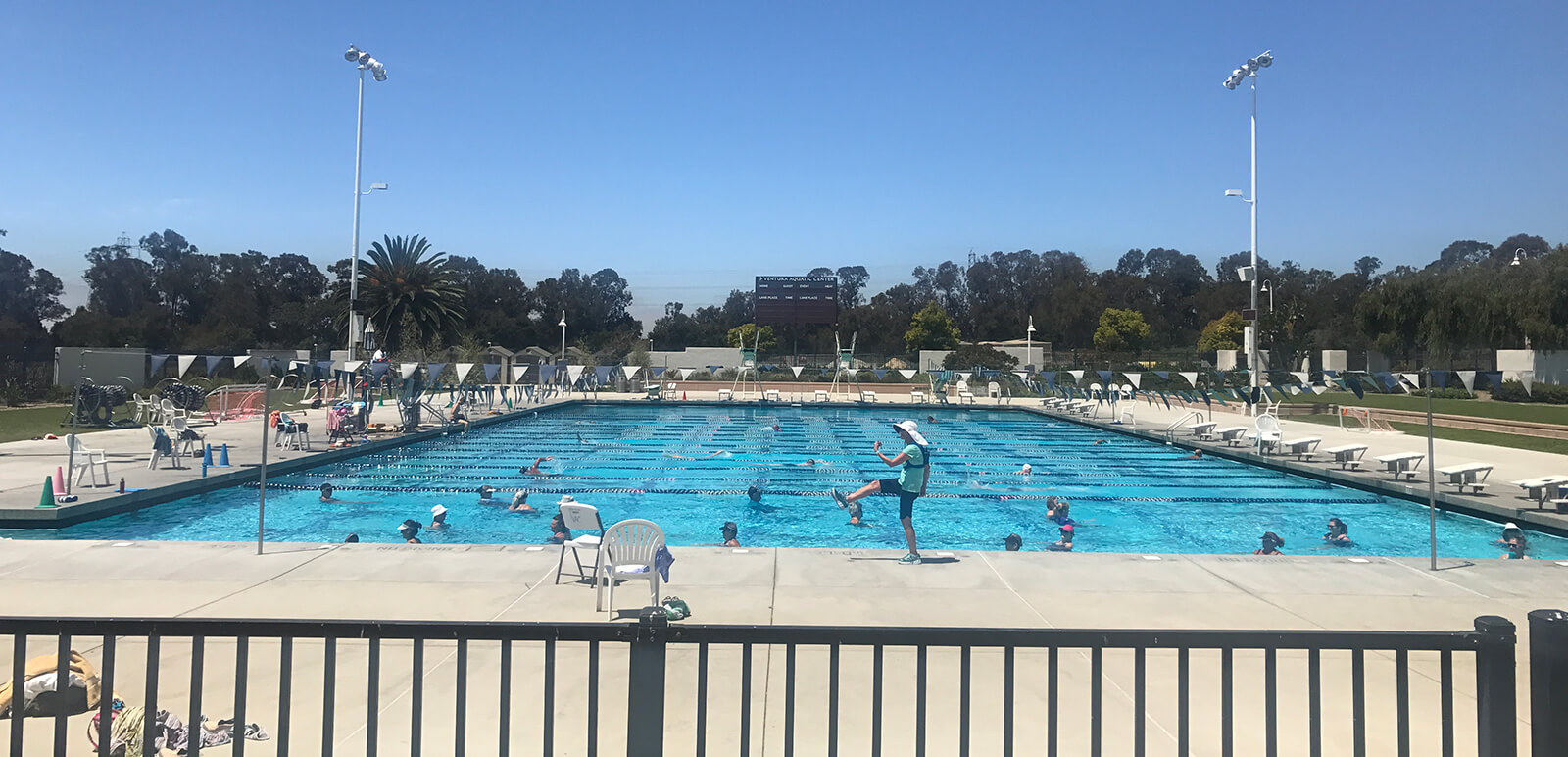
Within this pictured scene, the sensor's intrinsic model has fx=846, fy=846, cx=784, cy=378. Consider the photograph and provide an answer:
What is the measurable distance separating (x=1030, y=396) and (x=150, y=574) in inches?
1458

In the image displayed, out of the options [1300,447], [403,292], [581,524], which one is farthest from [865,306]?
[581,524]

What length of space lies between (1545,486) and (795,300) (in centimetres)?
5072

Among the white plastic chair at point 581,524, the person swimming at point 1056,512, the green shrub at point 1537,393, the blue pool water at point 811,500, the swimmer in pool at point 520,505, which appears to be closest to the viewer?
the white plastic chair at point 581,524

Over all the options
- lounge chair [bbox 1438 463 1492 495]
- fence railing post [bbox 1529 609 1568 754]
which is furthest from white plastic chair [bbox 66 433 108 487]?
lounge chair [bbox 1438 463 1492 495]

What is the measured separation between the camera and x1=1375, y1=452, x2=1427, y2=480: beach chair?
1376cm

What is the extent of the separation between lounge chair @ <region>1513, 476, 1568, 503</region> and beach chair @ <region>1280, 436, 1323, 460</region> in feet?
17.5

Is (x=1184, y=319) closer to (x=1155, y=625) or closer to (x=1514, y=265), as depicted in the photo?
(x=1514, y=265)

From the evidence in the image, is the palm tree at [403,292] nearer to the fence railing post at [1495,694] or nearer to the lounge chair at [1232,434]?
the lounge chair at [1232,434]

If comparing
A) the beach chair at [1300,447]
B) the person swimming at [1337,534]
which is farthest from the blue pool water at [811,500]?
the beach chair at [1300,447]

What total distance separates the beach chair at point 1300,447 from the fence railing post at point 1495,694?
1682 cm

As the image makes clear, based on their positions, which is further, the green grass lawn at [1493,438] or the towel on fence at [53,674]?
the green grass lawn at [1493,438]

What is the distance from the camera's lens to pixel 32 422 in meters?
19.8

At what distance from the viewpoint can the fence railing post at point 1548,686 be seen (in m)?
2.21

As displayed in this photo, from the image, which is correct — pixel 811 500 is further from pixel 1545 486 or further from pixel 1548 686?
pixel 1548 686
